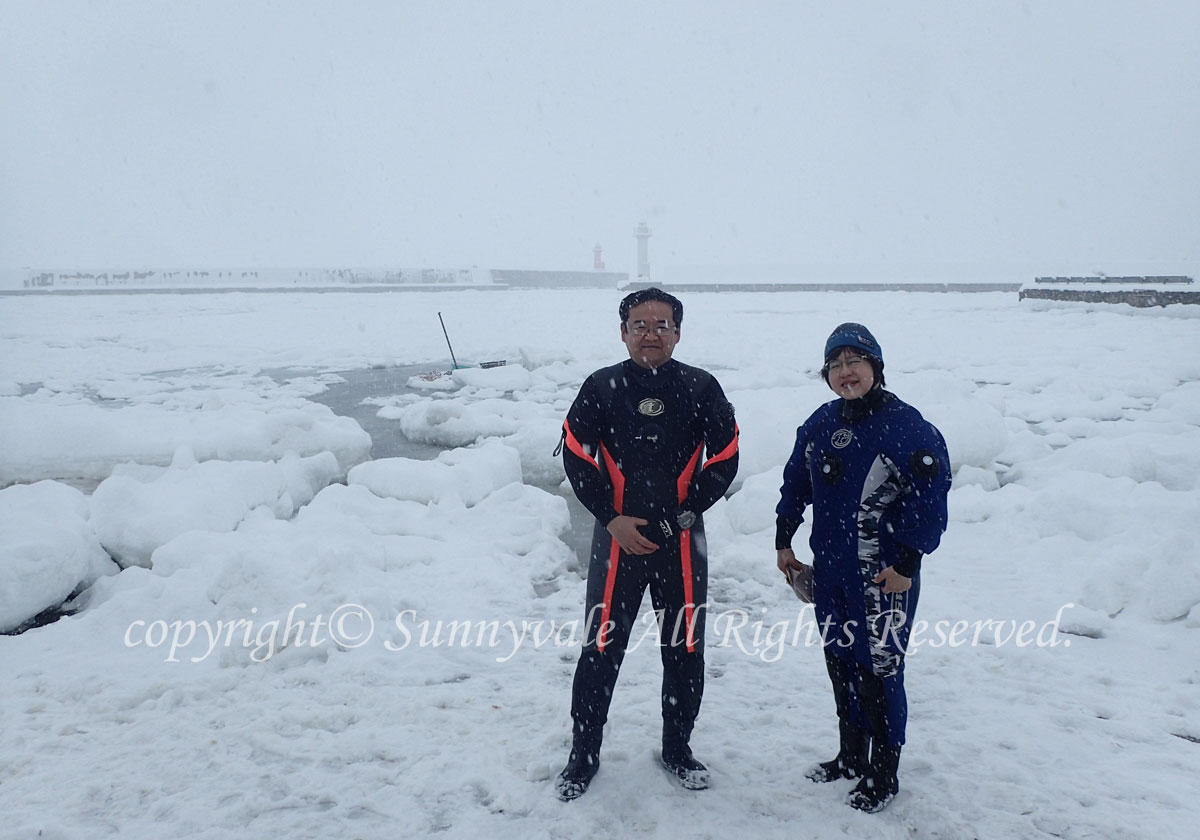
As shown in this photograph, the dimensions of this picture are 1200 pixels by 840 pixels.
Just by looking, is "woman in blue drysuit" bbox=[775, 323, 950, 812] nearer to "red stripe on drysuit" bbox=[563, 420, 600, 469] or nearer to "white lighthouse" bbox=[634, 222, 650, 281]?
"red stripe on drysuit" bbox=[563, 420, 600, 469]

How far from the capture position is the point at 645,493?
2.56 m

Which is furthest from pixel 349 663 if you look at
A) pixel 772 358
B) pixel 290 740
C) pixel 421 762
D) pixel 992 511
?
pixel 772 358

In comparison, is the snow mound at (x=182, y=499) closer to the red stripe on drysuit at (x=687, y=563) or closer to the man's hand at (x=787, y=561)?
the red stripe on drysuit at (x=687, y=563)

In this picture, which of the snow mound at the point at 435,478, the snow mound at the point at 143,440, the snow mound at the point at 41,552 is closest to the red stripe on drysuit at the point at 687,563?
the snow mound at the point at 435,478

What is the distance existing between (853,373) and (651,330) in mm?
710

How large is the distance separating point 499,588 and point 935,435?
3.07 metres

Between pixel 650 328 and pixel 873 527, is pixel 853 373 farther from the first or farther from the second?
pixel 650 328

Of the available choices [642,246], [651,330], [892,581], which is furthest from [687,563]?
[642,246]

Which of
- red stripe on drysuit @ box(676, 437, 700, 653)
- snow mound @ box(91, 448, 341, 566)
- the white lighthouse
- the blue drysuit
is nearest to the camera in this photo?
the blue drysuit

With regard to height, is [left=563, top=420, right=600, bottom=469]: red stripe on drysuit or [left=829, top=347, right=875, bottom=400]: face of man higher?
[left=829, top=347, right=875, bottom=400]: face of man

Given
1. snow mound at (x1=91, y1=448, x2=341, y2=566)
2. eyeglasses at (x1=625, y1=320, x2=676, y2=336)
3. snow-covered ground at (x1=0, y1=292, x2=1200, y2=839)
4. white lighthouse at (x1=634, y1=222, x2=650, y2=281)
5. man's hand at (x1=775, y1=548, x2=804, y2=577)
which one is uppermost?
white lighthouse at (x1=634, y1=222, x2=650, y2=281)

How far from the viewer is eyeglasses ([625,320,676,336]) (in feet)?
8.17

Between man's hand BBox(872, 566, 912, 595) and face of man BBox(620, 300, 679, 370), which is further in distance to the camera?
face of man BBox(620, 300, 679, 370)

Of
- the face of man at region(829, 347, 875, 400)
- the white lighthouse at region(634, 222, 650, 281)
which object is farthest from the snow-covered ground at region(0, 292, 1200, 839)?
the white lighthouse at region(634, 222, 650, 281)
